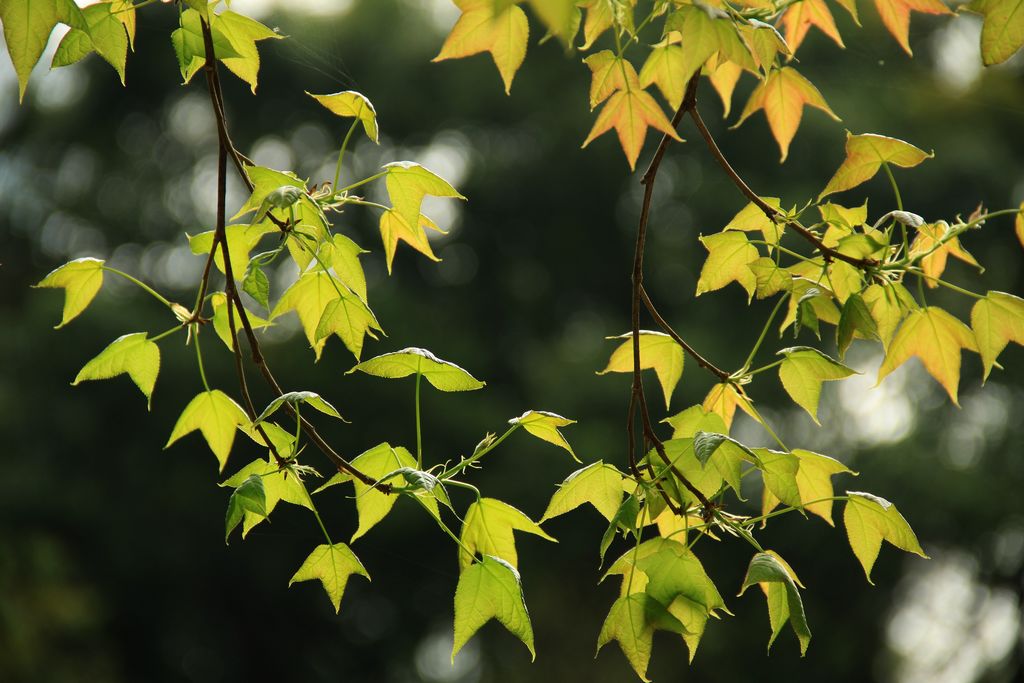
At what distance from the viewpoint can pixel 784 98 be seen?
0.65 metres

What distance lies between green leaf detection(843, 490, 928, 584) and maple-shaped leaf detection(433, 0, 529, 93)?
0.27 meters

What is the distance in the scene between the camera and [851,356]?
14.1ft

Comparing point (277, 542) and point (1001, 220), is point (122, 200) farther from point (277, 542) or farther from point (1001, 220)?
point (1001, 220)

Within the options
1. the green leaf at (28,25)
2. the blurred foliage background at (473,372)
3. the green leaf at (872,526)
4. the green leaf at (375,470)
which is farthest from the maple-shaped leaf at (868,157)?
the blurred foliage background at (473,372)

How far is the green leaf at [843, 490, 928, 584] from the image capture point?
50 centimetres

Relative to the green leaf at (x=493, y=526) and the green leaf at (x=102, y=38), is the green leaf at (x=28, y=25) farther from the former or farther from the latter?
the green leaf at (x=493, y=526)

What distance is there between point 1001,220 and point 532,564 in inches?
104

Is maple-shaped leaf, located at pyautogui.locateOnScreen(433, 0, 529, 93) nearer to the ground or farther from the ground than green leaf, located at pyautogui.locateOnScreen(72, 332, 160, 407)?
farther from the ground

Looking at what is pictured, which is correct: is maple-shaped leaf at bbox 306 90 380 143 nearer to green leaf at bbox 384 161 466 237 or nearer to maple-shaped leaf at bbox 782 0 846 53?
green leaf at bbox 384 161 466 237

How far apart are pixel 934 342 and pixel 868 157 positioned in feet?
→ 0.40

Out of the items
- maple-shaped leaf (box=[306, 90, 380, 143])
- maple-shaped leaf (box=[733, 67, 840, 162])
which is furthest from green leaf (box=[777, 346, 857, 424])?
maple-shaped leaf (box=[306, 90, 380, 143])

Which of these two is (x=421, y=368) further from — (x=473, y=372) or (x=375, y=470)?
(x=473, y=372)

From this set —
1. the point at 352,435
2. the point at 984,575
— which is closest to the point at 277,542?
the point at 352,435

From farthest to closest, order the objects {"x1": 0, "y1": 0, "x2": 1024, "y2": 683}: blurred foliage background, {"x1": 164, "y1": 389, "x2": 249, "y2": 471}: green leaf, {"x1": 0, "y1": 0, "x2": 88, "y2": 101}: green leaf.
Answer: {"x1": 0, "y1": 0, "x2": 1024, "y2": 683}: blurred foliage background
{"x1": 164, "y1": 389, "x2": 249, "y2": 471}: green leaf
{"x1": 0, "y1": 0, "x2": 88, "y2": 101}: green leaf
